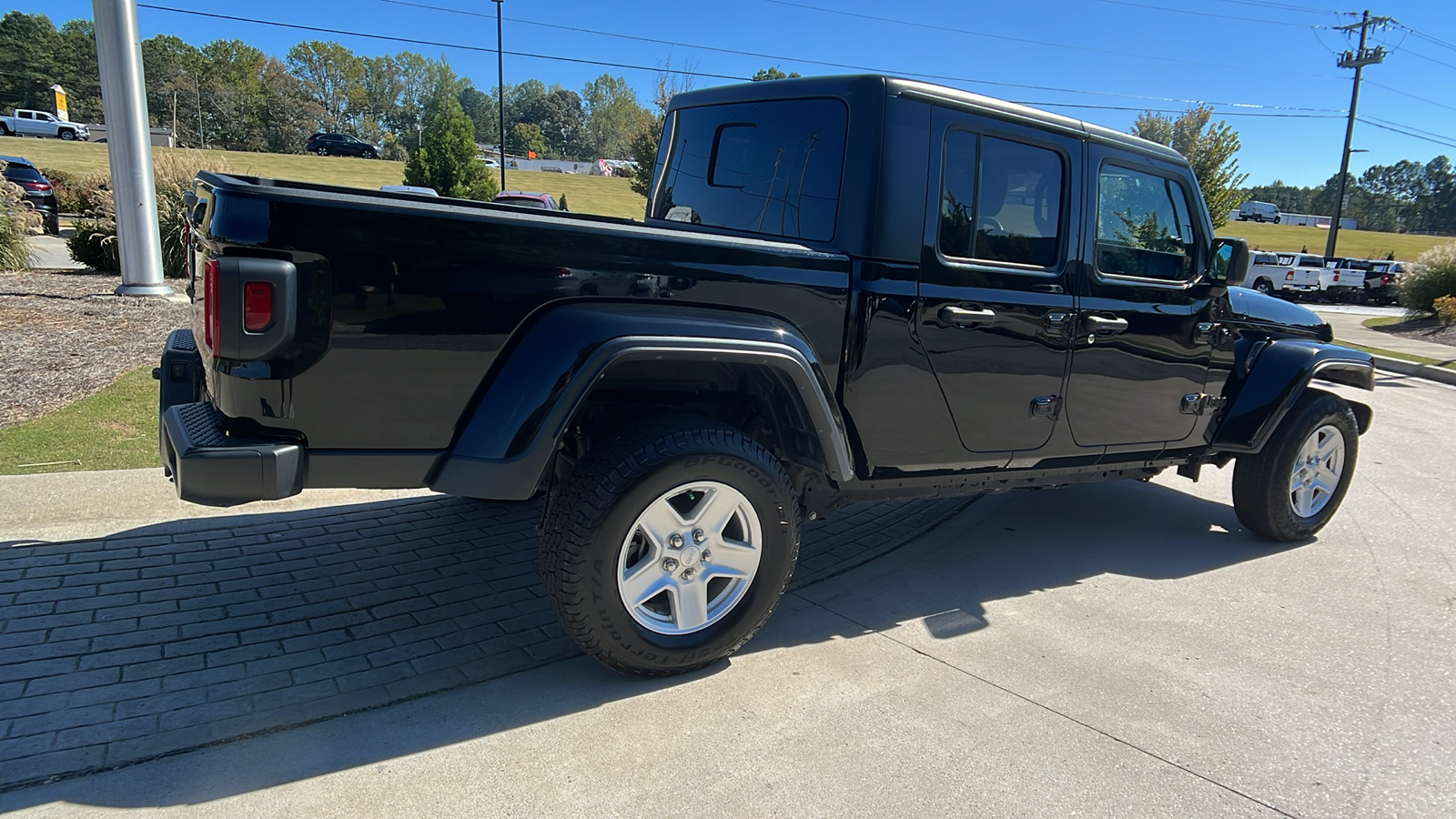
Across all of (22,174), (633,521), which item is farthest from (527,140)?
(633,521)

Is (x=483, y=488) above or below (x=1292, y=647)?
above

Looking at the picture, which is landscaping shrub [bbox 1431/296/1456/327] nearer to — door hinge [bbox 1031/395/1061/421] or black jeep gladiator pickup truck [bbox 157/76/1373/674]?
black jeep gladiator pickup truck [bbox 157/76/1373/674]

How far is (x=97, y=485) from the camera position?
4527mm

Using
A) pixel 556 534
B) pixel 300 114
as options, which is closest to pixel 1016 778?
pixel 556 534

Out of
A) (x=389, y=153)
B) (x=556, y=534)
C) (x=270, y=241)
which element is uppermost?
(x=389, y=153)

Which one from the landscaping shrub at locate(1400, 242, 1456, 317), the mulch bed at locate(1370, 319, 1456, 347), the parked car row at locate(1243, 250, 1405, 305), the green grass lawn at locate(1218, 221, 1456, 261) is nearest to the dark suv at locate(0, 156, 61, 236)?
the mulch bed at locate(1370, 319, 1456, 347)

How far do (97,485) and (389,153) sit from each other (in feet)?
299

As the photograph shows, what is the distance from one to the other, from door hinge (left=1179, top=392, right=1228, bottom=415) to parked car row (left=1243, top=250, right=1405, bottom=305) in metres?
30.8

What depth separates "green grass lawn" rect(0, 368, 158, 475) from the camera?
490cm

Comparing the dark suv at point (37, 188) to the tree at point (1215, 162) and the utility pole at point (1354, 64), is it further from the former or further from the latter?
the utility pole at point (1354, 64)

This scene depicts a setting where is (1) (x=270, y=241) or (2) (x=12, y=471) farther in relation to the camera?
(2) (x=12, y=471)

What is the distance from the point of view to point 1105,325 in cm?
389

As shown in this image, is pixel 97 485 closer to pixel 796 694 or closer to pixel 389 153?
pixel 796 694

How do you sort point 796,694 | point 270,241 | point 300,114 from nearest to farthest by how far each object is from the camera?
point 270,241
point 796,694
point 300,114
